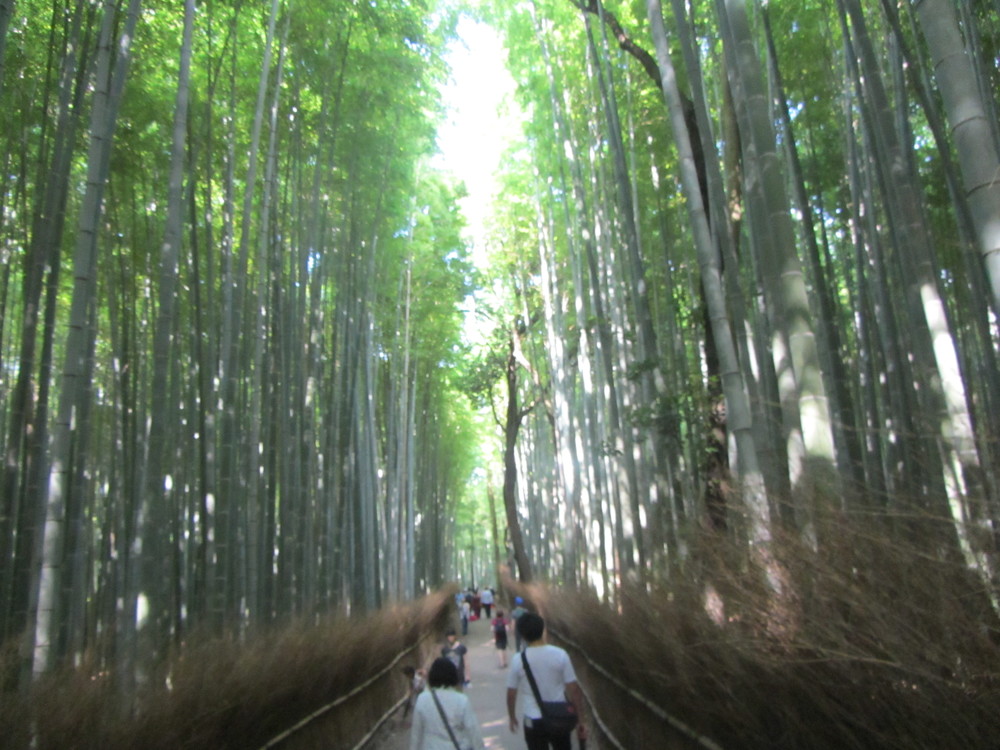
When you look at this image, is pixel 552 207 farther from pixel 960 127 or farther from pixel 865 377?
pixel 960 127

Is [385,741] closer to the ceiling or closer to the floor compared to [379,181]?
closer to the floor

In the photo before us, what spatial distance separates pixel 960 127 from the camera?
6.84ft

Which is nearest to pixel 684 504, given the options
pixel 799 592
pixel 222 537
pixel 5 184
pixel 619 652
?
pixel 619 652

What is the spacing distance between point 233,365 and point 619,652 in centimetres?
284

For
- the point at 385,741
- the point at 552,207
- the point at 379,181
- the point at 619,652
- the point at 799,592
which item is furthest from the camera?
the point at 552,207

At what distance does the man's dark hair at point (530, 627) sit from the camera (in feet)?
11.4

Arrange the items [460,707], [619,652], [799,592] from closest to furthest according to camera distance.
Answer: [799,592] → [460,707] → [619,652]

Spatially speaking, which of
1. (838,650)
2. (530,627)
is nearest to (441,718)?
(530,627)

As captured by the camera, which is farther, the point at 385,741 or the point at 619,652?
the point at 385,741

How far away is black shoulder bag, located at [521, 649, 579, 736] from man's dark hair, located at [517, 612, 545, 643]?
20 cm

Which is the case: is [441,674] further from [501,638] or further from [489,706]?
[501,638]

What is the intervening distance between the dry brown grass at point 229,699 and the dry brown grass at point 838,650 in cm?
172

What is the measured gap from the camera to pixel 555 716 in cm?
331

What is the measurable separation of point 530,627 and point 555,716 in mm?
353
